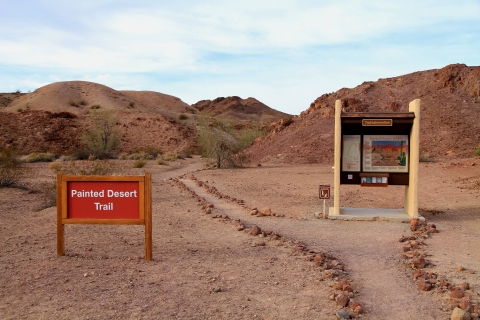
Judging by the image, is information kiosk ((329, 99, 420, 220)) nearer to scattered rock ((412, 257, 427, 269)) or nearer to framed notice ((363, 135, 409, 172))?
framed notice ((363, 135, 409, 172))

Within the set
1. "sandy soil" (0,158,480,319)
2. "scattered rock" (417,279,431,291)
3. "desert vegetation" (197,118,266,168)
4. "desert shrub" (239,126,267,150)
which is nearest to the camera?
"sandy soil" (0,158,480,319)

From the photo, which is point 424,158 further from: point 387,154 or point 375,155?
point 375,155

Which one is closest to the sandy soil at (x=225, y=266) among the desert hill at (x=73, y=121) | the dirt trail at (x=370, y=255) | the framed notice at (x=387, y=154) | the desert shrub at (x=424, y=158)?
the dirt trail at (x=370, y=255)

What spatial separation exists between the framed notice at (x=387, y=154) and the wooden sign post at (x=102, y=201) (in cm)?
666

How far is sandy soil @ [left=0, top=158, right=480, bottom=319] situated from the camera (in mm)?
5930

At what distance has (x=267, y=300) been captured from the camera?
20.3ft

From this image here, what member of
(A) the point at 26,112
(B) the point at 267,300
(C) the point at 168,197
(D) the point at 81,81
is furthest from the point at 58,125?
(B) the point at 267,300

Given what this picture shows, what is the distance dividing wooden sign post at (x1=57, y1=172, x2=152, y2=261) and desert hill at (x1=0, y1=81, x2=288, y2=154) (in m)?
35.9

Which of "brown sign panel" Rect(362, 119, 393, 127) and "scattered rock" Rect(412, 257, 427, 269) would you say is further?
"brown sign panel" Rect(362, 119, 393, 127)

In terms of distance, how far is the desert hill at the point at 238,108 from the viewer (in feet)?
411

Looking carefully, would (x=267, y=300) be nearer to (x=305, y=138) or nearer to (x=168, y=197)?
(x=168, y=197)

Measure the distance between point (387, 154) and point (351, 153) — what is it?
34.7 inches

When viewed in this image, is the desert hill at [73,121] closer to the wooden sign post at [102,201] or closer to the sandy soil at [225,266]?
the sandy soil at [225,266]

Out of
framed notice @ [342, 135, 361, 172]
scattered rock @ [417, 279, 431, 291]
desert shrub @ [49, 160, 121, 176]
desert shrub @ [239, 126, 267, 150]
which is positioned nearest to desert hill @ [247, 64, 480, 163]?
desert shrub @ [239, 126, 267, 150]
